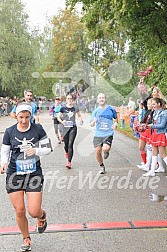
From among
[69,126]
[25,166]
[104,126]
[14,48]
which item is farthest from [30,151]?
[14,48]

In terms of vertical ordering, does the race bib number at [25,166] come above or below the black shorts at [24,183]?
above

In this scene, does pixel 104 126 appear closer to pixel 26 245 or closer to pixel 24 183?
pixel 24 183

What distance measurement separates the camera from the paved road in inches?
191

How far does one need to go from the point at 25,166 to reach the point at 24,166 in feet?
0.04

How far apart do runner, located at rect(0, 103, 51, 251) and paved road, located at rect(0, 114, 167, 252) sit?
1.27 feet

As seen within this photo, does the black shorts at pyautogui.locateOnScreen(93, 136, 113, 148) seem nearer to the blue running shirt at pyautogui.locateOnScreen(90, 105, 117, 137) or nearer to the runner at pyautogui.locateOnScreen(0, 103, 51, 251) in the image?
the blue running shirt at pyautogui.locateOnScreen(90, 105, 117, 137)

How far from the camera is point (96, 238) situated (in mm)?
5020

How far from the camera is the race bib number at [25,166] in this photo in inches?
189

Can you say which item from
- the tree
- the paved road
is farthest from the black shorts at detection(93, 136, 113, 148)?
the tree

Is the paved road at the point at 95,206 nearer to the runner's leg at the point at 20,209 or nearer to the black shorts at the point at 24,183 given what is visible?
the runner's leg at the point at 20,209

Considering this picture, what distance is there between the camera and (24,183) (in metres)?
4.78

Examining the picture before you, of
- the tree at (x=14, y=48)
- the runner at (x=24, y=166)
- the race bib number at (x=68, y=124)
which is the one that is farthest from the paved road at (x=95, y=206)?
the tree at (x=14, y=48)

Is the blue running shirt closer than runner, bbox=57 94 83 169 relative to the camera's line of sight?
Yes

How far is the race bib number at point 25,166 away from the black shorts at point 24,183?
5 cm
